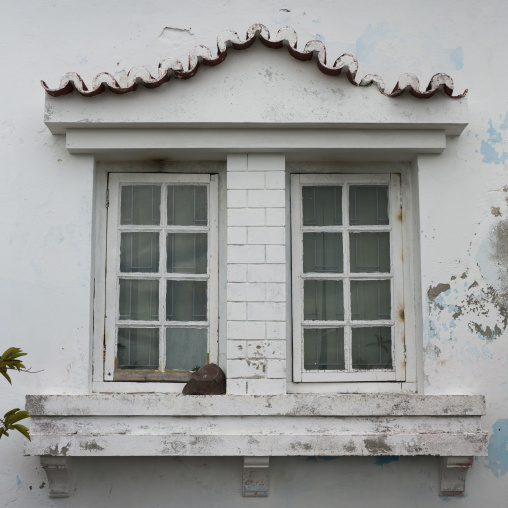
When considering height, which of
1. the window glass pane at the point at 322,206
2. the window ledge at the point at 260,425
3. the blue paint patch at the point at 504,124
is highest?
the blue paint patch at the point at 504,124

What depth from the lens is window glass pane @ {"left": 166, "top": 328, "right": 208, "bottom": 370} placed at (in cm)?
442

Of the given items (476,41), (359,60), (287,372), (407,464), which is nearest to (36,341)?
(287,372)

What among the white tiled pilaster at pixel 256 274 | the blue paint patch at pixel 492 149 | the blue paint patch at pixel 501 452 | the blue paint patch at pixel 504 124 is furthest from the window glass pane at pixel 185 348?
the blue paint patch at pixel 504 124

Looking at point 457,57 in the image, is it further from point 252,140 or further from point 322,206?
point 252,140

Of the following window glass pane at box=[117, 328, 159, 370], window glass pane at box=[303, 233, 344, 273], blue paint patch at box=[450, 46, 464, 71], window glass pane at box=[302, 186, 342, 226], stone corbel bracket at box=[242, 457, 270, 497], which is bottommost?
stone corbel bracket at box=[242, 457, 270, 497]

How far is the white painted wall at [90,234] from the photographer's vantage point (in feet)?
13.9

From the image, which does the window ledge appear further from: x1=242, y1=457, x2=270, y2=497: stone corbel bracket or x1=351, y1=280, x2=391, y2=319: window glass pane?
x1=351, y1=280, x2=391, y2=319: window glass pane

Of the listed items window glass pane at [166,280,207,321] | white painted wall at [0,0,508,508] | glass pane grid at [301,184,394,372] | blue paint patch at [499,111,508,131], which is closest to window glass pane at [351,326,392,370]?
glass pane grid at [301,184,394,372]

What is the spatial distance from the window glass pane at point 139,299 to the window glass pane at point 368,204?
138 cm

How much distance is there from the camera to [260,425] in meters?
4.11

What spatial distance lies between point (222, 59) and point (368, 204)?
1326 millimetres

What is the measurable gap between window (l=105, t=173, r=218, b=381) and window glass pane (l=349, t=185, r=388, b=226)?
915 millimetres

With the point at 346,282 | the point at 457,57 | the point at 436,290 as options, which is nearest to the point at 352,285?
the point at 346,282

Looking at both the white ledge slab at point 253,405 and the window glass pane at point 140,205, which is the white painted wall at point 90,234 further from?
the window glass pane at point 140,205
